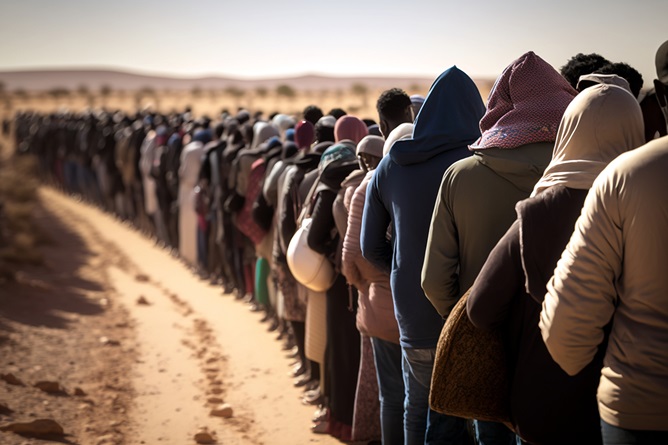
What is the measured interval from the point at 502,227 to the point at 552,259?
0.84 meters

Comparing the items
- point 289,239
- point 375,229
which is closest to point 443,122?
point 375,229

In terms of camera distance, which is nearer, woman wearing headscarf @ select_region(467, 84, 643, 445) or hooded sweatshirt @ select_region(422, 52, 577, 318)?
woman wearing headscarf @ select_region(467, 84, 643, 445)

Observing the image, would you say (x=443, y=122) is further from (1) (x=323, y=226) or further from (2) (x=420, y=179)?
(1) (x=323, y=226)

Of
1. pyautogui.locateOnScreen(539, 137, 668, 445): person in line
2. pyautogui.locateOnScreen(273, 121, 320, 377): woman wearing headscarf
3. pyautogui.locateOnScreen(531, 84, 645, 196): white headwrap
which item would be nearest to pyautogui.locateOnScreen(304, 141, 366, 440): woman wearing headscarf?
pyautogui.locateOnScreen(273, 121, 320, 377): woman wearing headscarf

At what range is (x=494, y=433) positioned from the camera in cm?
363

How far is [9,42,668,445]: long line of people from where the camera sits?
251 centimetres

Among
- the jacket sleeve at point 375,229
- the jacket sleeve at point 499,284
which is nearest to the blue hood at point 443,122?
the jacket sleeve at point 375,229

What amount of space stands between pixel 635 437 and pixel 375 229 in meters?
2.14

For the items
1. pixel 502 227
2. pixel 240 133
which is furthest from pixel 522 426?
pixel 240 133

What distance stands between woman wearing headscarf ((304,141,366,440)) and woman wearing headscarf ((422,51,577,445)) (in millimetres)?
1869

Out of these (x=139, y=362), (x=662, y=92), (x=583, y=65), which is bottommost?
(x=139, y=362)

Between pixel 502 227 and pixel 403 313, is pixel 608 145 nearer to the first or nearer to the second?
pixel 502 227

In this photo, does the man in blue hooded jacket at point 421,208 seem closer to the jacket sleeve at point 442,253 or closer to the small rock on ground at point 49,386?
the jacket sleeve at point 442,253

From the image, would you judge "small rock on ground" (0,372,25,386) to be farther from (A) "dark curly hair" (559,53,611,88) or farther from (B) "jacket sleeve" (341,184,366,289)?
(A) "dark curly hair" (559,53,611,88)
